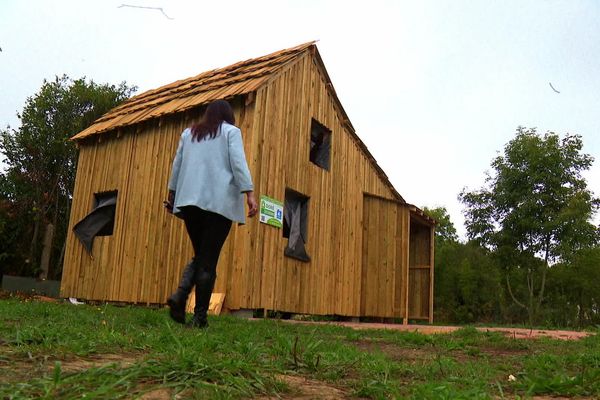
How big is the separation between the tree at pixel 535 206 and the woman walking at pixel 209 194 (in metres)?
17.9

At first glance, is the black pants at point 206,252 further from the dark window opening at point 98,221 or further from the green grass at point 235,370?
the dark window opening at point 98,221

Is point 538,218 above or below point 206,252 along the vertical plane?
above

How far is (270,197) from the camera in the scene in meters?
9.42

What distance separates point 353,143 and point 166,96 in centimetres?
453

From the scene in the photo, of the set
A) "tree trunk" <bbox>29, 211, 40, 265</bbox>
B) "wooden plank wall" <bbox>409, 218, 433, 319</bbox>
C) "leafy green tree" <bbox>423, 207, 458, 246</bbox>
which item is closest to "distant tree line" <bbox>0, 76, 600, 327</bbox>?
"tree trunk" <bbox>29, 211, 40, 265</bbox>

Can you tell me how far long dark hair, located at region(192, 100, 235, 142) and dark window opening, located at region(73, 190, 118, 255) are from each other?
7.27 metres

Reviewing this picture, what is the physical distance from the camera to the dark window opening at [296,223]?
10.0m

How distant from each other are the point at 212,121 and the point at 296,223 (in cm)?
577

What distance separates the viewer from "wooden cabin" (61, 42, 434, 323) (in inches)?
364

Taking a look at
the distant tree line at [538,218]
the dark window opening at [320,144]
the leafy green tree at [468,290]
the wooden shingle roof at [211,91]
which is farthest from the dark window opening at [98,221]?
the leafy green tree at [468,290]

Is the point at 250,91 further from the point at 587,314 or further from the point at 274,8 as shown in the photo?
the point at 587,314

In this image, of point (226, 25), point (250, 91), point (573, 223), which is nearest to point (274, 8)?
point (226, 25)

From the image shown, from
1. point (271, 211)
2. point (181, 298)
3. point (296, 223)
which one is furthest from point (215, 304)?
point (181, 298)

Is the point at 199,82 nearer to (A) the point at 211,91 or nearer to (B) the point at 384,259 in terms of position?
(A) the point at 211,91
